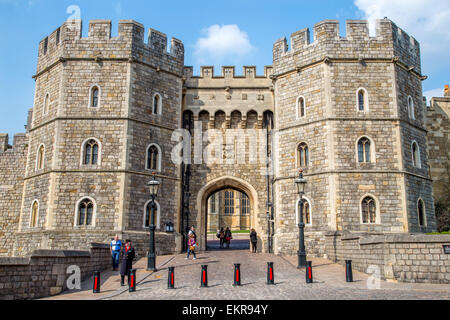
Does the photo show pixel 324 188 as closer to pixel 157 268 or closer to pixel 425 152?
pixel 425 152

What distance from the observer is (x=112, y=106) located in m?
21.0

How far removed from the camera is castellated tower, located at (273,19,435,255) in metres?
19.4

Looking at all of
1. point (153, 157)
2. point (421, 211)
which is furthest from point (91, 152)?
point (421, 211)

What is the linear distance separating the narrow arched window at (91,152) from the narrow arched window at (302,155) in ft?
32.1

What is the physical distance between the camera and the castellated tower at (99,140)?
65.1ft

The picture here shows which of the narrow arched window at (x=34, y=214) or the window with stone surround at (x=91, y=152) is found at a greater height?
the window with stone surround at (x=91, y=152)

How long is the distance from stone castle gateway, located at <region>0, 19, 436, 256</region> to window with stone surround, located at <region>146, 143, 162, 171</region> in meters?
0.05

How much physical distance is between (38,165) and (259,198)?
11.4 meters

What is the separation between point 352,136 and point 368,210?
3.49m

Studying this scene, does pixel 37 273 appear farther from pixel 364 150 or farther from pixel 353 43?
pixel 353 43

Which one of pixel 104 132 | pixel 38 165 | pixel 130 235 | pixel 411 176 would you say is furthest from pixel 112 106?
pixel 411 176

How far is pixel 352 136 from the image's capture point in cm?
2014

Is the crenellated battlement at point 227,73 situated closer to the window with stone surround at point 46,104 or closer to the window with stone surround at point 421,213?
the window with stone surround at point 46,104

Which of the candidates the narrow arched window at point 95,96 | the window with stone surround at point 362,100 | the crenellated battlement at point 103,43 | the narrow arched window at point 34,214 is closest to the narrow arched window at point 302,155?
the window with stone surround at point 362,100
